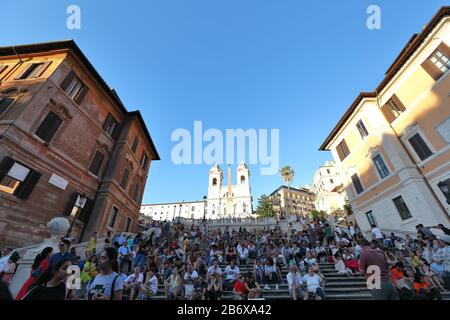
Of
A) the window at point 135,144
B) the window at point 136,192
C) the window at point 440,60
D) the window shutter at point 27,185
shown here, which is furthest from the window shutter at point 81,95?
the window at point 440,60

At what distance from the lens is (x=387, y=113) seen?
65.0ft

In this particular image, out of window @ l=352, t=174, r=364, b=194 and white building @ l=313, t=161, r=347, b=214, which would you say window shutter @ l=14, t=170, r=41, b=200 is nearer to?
window @ l=352, t=174, r=364, b=194

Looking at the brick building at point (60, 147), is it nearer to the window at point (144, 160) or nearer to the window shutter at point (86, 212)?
the window shutter at point (86, 212)

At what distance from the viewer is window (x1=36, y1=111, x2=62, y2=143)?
13.5 meters

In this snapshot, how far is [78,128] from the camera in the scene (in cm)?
1619

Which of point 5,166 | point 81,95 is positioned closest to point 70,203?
point 5,166

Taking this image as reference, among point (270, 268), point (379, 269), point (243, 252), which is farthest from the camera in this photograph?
point (243, 252)

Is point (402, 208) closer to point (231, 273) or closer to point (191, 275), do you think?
point (231, 273)

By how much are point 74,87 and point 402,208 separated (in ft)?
93.4

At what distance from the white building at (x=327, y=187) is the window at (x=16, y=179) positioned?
6039cm

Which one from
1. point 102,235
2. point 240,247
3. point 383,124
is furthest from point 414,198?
point 102,235

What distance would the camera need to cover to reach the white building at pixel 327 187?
57.9 m

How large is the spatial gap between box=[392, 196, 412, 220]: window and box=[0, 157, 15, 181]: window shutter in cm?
2713
